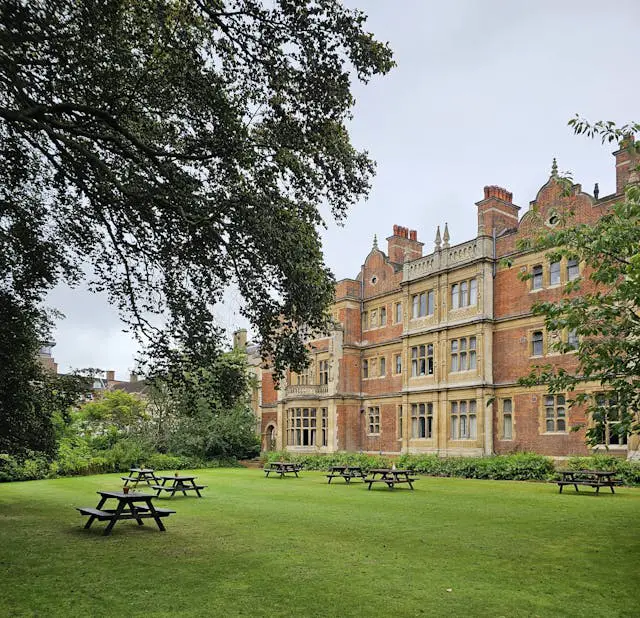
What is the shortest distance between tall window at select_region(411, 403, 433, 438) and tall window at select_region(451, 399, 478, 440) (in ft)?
5.96

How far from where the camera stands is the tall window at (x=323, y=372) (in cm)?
4212

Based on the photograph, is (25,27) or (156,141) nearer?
(25,27)

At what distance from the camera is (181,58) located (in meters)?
9.58

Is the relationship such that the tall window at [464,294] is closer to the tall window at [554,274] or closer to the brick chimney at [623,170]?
the tall window at [554,274]

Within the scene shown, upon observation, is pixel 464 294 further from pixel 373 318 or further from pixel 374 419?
pixel 374 419

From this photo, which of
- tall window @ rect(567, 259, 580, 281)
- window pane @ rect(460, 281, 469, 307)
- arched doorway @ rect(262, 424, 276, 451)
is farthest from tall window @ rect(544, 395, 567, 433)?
arched doorway @ rect(262, 424, 276, 451)

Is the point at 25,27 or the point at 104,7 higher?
the point at 104,7

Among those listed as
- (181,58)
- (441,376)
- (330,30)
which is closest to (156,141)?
(181,58)

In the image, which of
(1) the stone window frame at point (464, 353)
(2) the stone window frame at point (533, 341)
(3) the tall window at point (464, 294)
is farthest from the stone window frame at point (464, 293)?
(2) the stone window frame at point (533, 341)

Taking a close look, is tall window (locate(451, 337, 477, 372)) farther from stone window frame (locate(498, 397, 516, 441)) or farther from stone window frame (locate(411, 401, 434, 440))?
stone window frame (locate(411, 401, 434, 440))

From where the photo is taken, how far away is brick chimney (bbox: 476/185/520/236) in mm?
32700

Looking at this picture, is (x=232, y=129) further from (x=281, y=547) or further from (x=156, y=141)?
(x=281, y=547)

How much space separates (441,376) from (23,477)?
67.9 ft

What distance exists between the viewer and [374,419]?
4003cm
